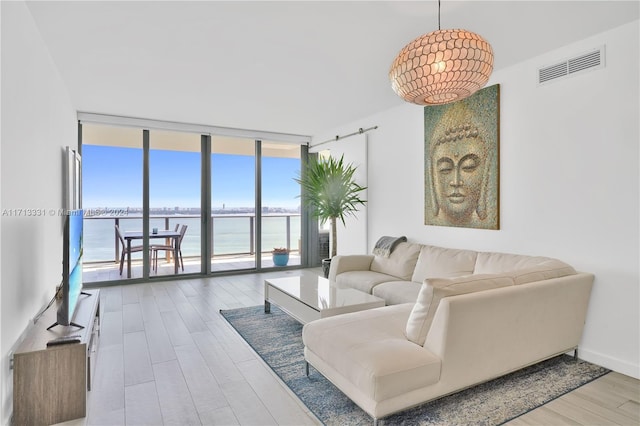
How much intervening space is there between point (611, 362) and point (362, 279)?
7.37 feet

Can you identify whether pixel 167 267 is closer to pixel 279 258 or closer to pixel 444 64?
pixel 279 258

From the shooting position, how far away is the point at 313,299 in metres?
3.34

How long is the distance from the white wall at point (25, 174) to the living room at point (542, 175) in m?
0.01

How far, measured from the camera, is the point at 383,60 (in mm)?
3391

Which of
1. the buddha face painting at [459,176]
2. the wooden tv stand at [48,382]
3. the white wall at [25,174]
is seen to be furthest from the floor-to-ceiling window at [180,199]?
the wooden tv stand at [48,382]

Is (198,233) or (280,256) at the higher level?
(198,233)

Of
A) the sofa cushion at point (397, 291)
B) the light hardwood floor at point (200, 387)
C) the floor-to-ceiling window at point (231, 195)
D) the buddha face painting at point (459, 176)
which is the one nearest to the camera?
the light hardwood floor at point (200, 387)

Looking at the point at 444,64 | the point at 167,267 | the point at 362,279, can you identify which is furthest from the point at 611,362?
the point at 167,267

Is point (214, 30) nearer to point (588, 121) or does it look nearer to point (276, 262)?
point (588, 121)

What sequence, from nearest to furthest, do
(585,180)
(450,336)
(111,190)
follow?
(450,336) → (585,180) → (111,190)

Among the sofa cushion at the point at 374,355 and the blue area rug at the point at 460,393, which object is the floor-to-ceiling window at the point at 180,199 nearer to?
the blue area rug at the point at 460,393

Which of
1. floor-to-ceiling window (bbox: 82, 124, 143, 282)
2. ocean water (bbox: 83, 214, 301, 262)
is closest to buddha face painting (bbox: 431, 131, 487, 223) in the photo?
ocean water (bbox: 83, 214, 301, 262)

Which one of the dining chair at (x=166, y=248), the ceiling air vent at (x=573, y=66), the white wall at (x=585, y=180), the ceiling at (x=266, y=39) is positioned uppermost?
the ceiling at (x=266, y=39)

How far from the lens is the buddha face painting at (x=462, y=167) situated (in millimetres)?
3662
